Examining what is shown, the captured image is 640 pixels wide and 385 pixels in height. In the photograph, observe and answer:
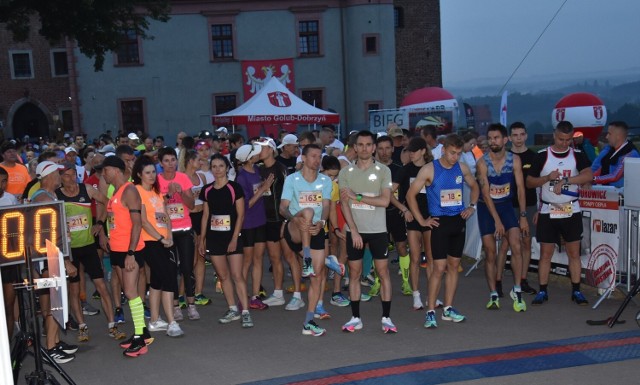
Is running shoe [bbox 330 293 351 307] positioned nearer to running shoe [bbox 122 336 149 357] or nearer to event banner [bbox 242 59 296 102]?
running shoe [bbox 122 336 149 357]

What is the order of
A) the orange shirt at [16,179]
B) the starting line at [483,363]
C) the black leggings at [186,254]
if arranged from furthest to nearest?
the orange shirt at [16,179] → the black leggings at [186,254] → the starting line at [483,363]

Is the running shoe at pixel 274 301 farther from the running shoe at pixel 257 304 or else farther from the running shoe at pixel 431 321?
the running shoe at pixel 431 321

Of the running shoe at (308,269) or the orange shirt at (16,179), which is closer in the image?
the running shoe at (308,269)

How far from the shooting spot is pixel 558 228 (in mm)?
8484

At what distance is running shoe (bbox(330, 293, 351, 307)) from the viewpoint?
890 centimetres

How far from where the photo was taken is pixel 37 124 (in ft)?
134

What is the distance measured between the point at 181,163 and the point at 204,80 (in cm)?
2694

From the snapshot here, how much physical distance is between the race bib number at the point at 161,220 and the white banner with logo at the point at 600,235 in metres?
4.89

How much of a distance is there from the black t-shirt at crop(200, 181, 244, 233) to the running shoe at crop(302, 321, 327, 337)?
1346mm

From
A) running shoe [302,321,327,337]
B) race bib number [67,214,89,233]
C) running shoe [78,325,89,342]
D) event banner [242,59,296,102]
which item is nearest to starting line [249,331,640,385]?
running shoe [302,321,327,337]

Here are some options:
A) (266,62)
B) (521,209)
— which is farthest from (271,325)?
(266,62)

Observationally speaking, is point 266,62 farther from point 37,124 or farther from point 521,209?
point 521,209

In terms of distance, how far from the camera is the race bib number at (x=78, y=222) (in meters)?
7.62

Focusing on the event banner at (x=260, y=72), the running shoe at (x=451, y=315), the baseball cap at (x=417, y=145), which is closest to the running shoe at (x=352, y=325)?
the running shoe at (x=451, y=315)
